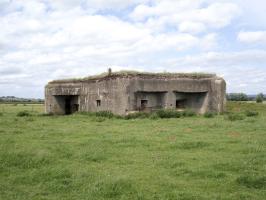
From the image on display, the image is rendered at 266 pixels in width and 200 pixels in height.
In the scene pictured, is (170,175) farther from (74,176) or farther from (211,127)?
(211,127)

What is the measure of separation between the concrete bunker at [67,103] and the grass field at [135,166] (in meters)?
14.6

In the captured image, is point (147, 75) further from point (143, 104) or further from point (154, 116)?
point (154, 116)

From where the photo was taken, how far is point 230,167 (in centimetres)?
895

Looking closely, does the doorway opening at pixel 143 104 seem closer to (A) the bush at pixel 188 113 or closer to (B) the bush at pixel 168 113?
(B) the bush at pixel 168 113

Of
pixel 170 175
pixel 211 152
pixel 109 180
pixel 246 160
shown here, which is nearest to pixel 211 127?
pixel 211 152

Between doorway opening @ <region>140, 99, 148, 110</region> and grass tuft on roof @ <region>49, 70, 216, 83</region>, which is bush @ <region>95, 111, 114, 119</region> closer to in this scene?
doorway opening @ <region>140, 99, 148, 110</region>

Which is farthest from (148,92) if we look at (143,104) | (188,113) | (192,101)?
(192,101)

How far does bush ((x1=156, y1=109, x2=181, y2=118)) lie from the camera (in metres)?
22.4

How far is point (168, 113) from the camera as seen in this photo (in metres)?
22.5

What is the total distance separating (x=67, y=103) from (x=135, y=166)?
21.5 metres

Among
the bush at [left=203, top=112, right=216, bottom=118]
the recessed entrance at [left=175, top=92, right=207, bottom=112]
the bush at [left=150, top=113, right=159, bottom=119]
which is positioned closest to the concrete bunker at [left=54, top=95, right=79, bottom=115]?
the recessed entrance at [left=175, top=92, right=207, bottom=112]

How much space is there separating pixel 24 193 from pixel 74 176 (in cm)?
127

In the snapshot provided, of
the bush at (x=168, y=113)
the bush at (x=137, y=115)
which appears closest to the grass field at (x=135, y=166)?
the bush at (x=168, y=113)

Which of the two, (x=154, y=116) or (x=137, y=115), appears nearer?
(x=154, y=116)
